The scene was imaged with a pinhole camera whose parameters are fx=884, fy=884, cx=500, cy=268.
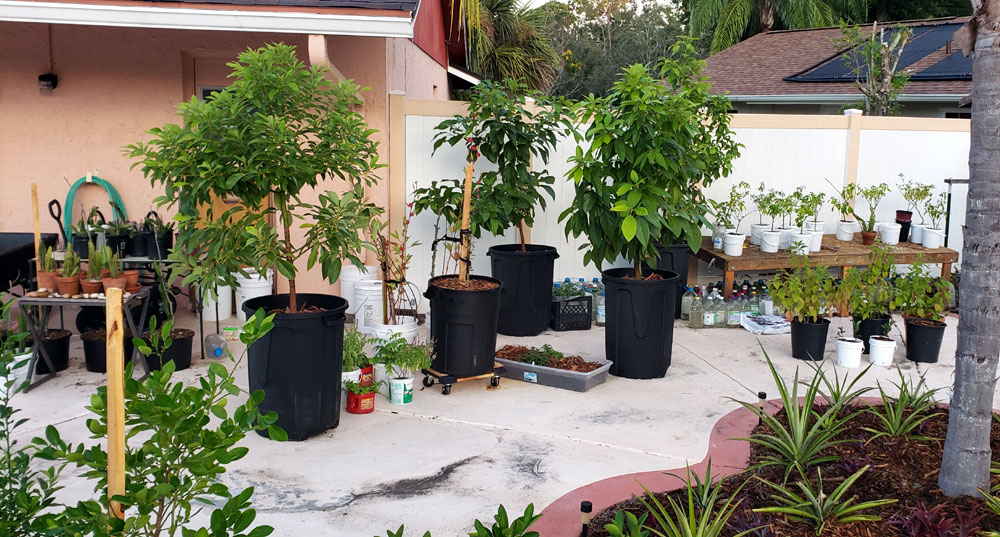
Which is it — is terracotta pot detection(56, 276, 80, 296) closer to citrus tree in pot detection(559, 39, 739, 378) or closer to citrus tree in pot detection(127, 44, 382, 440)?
citrus tree in pot detection(127, 44, 382, 440)

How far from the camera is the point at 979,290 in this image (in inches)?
130

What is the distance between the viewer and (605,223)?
6.43 meters

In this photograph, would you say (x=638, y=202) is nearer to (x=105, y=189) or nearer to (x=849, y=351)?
(x=849, y=351)

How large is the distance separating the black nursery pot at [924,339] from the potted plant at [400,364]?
3.98 metres

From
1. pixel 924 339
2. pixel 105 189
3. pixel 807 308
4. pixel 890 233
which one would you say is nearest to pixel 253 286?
pixel 105 189

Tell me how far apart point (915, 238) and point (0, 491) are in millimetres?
9161

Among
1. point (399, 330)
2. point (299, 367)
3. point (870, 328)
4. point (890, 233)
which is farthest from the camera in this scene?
point (890, 233)

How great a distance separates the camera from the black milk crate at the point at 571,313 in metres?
7.96

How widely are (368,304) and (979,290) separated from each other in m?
5.37

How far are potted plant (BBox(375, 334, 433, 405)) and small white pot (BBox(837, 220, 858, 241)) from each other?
556 cm

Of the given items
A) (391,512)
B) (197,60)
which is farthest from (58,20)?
(391,512)

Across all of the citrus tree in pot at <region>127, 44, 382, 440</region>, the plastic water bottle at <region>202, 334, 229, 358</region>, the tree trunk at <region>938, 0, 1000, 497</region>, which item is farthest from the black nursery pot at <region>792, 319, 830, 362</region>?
the plastic water bottle at <region>202, 334, 229, 358</region>

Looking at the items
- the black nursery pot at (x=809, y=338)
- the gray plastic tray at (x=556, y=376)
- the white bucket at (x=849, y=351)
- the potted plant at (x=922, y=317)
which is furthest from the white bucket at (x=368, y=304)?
the potted plant at (x=922, y=317)

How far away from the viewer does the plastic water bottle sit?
678cm
